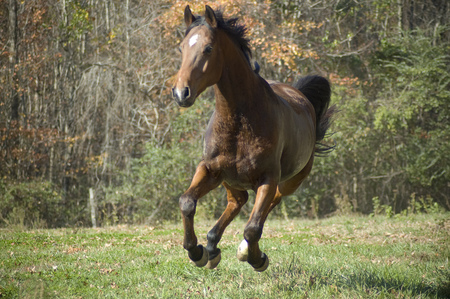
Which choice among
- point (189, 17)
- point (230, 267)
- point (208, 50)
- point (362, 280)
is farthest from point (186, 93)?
point (230, 267)

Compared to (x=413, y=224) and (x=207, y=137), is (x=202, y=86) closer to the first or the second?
(x=207, y=137)

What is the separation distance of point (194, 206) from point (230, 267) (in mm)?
1773

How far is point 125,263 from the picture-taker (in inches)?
245

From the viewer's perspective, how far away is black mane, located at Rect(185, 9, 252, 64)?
13.5 feet

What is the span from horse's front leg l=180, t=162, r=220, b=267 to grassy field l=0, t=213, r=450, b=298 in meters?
0.43

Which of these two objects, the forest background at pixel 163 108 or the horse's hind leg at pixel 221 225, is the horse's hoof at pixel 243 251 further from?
the forest background at pixel 163 108

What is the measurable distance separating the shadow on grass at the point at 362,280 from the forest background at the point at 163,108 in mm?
8387

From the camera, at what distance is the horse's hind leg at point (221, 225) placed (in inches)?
179

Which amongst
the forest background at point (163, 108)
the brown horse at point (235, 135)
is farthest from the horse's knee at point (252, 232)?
the forest background at point (163, 108)

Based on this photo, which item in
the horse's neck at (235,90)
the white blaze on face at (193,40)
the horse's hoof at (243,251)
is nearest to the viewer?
the white blaze on face at (193,40)

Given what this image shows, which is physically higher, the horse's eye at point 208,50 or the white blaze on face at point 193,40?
the white blaze on face at point 193,40

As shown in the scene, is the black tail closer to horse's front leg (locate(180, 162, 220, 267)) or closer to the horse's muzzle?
horse's front leg (locate(180, 162, 220, 267))

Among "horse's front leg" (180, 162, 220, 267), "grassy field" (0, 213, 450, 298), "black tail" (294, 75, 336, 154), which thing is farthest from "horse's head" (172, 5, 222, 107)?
"black tail" (294, 75, 336, 154)

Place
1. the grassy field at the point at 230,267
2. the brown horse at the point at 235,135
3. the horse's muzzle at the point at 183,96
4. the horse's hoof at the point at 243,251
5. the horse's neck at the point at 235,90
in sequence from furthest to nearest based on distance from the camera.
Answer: the grassy field at the point at 230,267, the horse's hoof at the point at 243,251, the horse's neck at the point at 235,90, the brown horse at the point at 235,135, the horse's muzzle at the point at 183,96
